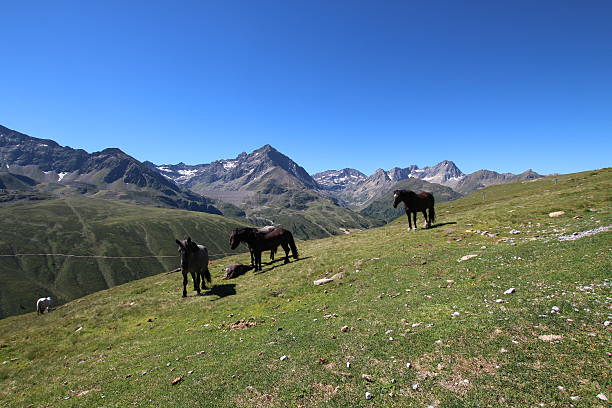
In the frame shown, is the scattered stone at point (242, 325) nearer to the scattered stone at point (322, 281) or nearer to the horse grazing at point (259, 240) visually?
the scattered stone at point (322, 281)

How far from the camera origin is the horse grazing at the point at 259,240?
101ft

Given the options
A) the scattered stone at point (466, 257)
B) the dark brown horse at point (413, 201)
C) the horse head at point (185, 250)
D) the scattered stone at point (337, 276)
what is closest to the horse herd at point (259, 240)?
the dark brown horse at point (413, 201)

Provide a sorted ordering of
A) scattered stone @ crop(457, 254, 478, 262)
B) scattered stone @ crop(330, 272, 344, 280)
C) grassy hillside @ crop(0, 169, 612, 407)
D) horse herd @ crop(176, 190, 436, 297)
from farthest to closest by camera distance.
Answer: horse herd @ crop(176, 190, 436, 297)
scattered stone @ crop(330, 272, 344, 280)
scattered stone @ crop(457, 254, 478, 262)
grassy hillside @ crop(0, 169, 612, 407)

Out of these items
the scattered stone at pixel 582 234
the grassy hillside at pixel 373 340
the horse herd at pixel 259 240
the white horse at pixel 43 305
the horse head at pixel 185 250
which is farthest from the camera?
the white horse at pixel 43 305

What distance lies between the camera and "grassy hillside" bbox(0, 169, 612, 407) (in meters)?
7.87

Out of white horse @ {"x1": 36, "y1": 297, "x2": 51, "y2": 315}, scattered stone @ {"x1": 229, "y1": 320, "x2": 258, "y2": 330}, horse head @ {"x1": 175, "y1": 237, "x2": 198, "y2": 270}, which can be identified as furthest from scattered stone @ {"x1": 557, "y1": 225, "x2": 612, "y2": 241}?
white horse @ {"x1": 36, "y1": 297, "x2": 51, "y2": 315}

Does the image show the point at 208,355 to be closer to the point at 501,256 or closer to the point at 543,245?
the point at 501,256

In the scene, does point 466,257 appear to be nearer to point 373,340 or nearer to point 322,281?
point 322,281

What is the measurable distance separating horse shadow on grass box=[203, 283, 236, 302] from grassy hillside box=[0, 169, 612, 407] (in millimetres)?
786

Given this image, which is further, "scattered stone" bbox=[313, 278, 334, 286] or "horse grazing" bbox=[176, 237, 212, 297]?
"horse grazing" bbox=[176, 237, 212, 297]

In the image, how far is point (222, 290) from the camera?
26.7 metres

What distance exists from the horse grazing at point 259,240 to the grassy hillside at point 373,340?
6.72 metres

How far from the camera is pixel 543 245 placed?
1870 centimetres

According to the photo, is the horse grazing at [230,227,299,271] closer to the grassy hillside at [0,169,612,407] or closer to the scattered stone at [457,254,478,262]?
Result: the grassy hillside at [0,169,612,407]
